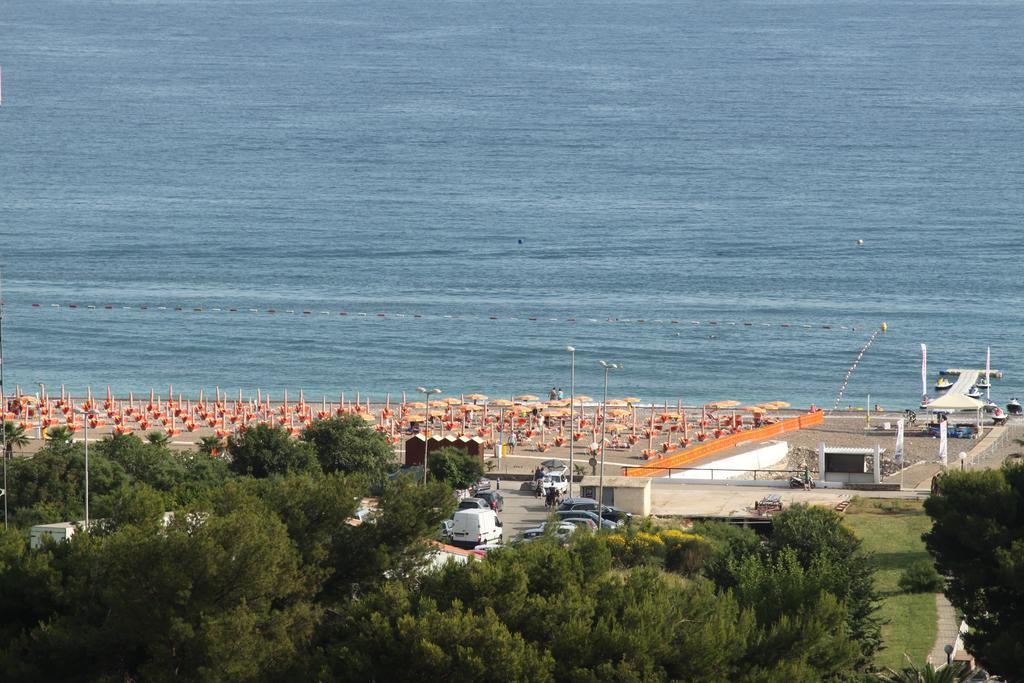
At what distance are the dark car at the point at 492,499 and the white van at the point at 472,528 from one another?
12.4 ft

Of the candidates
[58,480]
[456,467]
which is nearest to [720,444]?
[456,467]

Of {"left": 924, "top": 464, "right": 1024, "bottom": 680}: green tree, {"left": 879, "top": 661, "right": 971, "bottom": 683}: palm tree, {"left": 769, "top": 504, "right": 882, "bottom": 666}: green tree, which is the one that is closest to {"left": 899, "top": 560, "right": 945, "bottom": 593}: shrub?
{"left": 769, "top": 504, "right": 882, "bottom": 666}: green tree

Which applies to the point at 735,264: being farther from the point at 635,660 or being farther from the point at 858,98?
the point at 858,98

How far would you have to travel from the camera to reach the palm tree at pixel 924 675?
944 inches

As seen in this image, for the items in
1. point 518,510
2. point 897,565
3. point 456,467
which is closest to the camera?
point 897,565

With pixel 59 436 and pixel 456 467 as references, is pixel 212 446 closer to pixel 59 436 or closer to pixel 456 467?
pixel 59 436

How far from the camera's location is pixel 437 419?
55.9m

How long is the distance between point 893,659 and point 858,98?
170686mm

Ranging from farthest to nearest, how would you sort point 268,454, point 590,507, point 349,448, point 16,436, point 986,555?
point 16,436 < point 349,448 < point 268,454 < point 590,507 < point 986,555

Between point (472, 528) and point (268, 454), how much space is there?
28.2 ft

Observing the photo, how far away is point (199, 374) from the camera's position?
7550 cm

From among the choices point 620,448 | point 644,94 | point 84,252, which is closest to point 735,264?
point 84,252

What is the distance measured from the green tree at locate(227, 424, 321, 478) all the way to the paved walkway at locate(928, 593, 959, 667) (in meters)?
16.3

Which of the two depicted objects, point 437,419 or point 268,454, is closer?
point 268,454
